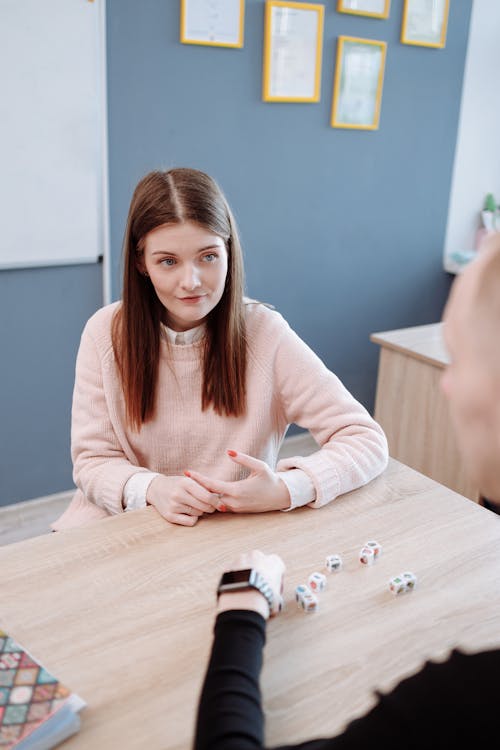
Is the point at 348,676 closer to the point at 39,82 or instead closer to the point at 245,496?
the point at 245,496

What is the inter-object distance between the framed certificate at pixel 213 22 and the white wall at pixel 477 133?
119 cm

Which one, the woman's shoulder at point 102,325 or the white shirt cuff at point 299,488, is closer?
the white shirt cuff at point 299,488

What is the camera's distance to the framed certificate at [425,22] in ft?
9.37

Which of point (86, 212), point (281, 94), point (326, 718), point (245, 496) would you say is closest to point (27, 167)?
point (86, 212)

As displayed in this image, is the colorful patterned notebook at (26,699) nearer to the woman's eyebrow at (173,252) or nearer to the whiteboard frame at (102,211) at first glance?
the woman's eyebrow at (173,252)

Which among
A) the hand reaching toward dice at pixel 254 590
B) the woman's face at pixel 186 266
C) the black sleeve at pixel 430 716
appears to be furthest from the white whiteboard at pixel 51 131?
the black sleeve at pixel 430 716

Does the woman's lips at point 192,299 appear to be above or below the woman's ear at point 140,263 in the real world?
below

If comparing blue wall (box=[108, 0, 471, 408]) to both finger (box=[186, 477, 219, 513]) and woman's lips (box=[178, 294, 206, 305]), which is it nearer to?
woman's lips (box=[178, 294, 206, 305])

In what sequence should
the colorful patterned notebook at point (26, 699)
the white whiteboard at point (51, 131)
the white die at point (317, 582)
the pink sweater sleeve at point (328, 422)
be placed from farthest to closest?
the white whiteboard at point (51, 131), the pink sweater sleeve at point (328, 422), the white die at point (317, 582), the colorful patterned notebook at point (26, 699)

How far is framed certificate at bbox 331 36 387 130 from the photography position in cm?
276

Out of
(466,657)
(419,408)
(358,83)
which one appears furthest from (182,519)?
(358,83)

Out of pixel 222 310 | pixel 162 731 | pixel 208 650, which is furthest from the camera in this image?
pixel 222 310

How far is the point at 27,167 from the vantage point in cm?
222

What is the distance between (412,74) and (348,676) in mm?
2736
